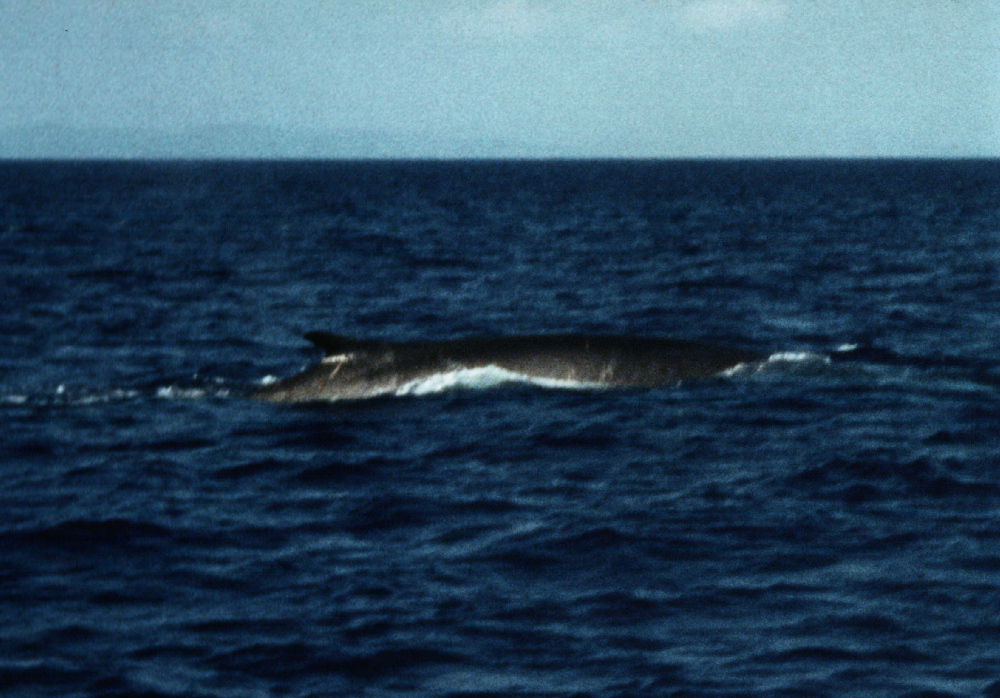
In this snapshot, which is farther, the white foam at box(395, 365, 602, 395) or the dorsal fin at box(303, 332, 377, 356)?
the white foam at box(395, 365, 602, 395)

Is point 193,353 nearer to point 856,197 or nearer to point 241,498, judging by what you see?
point 241,498

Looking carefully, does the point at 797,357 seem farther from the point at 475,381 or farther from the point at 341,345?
the point at 341,345

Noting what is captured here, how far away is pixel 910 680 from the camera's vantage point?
33.0ft

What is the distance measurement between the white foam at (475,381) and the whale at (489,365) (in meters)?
0.01

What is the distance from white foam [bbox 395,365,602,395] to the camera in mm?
20484

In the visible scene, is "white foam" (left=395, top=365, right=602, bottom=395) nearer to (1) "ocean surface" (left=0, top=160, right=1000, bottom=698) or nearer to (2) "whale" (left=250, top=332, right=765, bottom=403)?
(2) "whale" (left=250, top=332, right=765, bottom=403)

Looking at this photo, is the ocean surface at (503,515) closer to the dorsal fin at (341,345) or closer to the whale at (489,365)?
the whale at (489,365)

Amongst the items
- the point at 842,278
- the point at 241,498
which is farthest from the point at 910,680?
the point at 842,278

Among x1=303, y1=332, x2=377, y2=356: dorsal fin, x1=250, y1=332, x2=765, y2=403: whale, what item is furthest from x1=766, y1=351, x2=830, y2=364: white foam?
x1=303, y1=332, x2=377, y2=356: dorsal fin

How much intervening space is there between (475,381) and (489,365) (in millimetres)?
305

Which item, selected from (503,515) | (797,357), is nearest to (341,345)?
(503,515)

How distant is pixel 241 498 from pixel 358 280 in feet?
93.8

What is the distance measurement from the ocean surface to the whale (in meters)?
0.37

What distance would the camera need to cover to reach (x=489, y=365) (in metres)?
20.9
